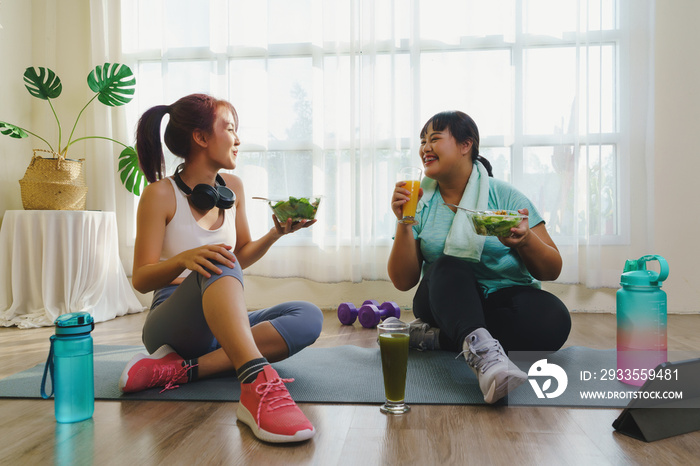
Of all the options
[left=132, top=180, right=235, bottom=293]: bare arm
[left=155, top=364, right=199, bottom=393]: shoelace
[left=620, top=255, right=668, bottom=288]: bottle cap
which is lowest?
[left=155, top=364, right=199, bottom=393]: shoelace

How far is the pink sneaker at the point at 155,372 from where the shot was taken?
1523mm

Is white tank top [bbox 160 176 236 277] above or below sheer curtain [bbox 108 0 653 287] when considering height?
below

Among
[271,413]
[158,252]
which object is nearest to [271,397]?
[271,413]

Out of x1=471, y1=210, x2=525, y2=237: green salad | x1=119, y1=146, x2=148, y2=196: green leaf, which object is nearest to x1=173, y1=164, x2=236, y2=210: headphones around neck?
x1=471, y1=210, x2=525, y2=237: green salad

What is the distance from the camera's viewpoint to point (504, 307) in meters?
1.84

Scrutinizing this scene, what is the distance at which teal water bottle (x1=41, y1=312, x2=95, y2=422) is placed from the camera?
1.26 metres

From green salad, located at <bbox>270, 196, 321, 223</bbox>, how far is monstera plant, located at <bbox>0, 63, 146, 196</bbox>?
210cm

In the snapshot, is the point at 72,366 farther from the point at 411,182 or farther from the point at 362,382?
the point at 411,182

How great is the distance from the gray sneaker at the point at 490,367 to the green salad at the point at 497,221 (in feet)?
0.94

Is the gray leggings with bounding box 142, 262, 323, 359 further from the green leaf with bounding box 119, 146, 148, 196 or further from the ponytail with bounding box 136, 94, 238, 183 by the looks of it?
the green leaf with bounding box 119, 146, 148, 196

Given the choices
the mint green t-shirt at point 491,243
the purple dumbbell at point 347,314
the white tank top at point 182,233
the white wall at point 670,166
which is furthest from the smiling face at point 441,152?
the white wall at point 670,166

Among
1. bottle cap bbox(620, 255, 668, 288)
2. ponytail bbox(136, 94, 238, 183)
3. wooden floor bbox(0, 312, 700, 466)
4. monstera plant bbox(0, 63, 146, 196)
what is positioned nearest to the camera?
wooden floor bbox(0, 312, 700, 466)

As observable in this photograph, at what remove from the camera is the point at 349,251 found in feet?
11.2

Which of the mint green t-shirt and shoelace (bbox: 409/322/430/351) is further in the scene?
shoelace (bbox: 409/322/430/351)
